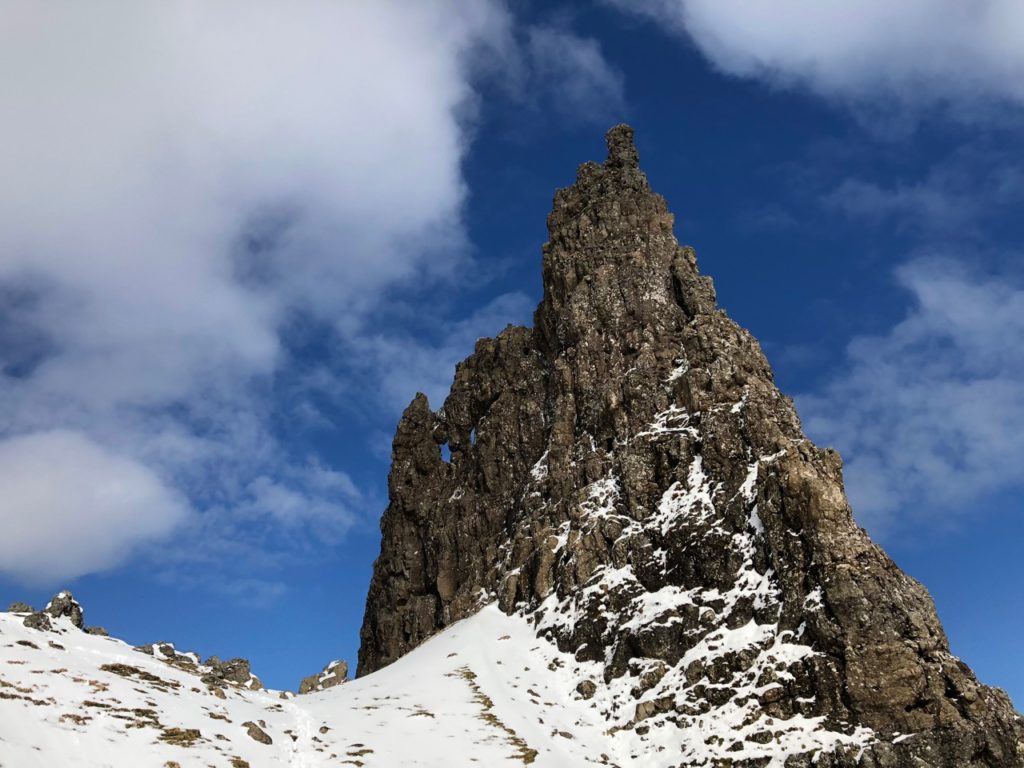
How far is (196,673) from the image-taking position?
37281 millimetres

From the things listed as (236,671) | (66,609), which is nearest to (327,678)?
(236,671)

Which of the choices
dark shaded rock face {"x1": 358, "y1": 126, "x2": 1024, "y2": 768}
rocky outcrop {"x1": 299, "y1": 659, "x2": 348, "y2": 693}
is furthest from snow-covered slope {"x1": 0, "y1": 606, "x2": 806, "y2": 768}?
rocky outcrop {"x1": 299, "y1": 659, "x2": 348, "y2": 693}

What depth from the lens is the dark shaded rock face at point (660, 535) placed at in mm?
36250

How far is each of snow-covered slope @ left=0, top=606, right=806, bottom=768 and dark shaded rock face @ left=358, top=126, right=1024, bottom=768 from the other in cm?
286

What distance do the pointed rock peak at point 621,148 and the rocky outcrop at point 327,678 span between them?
6030 cm

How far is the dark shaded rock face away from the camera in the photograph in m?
36.2

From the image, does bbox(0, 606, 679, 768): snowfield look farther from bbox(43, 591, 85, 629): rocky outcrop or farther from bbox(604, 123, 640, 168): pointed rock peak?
bbox(604, 123, 640, 168): pointed rock peak

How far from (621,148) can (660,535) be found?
171 feet

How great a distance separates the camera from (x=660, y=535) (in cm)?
5147

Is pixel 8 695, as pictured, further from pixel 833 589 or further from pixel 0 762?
pixel 833 589

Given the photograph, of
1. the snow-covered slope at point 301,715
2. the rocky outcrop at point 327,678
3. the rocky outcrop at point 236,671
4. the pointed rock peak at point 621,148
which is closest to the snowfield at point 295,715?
the snow-covered slope at point 301,715

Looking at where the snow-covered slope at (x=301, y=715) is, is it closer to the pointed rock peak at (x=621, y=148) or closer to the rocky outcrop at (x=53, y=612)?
the rocky outcrop at (x=53, y=612)

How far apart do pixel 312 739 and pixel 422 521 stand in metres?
49.6

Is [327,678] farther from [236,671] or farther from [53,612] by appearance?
[53,612]
